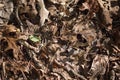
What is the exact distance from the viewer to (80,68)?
2.73 meters

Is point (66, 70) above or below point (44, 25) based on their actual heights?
below

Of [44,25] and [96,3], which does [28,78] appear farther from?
[96,3]

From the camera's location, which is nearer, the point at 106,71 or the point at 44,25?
the point at 106,71

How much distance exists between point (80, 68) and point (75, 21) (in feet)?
1.47

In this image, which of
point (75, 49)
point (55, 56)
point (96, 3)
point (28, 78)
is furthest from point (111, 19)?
point (28, 78)

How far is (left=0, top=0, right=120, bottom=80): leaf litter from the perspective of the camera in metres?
2.72

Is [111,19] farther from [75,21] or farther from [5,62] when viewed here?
[5,62]

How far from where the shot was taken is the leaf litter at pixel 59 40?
2723 mm

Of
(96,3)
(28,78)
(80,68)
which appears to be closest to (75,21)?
(96,3)

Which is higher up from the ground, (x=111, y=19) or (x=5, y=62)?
(x=111, y=19)

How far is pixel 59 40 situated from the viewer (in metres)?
2.84

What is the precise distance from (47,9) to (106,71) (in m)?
0.79

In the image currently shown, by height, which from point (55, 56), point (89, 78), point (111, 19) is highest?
point (111, 19)

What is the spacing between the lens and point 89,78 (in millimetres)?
2672
